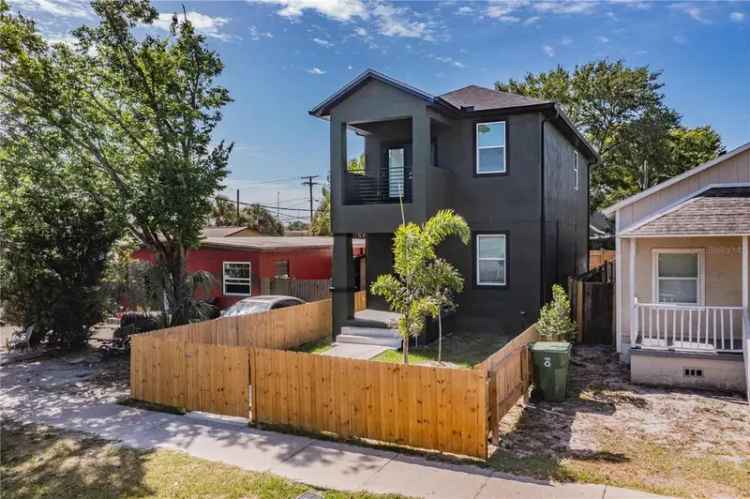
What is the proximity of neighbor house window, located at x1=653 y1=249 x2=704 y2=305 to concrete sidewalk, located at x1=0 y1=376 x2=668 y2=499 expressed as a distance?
8.35 metres

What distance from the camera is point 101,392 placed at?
10992 mm

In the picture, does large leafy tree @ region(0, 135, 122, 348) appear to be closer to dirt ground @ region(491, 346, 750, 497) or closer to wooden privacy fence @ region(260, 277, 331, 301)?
wooden privacy fence @ region(260, 277, 331, 301)

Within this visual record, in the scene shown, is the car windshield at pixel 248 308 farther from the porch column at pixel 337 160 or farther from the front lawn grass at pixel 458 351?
the front lawn grass at pixel 458 351

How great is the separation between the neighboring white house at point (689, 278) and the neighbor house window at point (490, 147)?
3718 mm

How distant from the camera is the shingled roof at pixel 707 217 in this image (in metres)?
11.1

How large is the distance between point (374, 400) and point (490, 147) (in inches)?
412

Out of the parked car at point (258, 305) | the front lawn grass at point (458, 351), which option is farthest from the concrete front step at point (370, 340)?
the parked car at point (258, 305)

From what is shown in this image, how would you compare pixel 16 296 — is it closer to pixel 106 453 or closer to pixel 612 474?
pixel 106 453

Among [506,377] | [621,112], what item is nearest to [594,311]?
[506,377]

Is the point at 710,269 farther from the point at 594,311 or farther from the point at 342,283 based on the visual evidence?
the point at 342,283

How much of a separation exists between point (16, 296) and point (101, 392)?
5.94 m

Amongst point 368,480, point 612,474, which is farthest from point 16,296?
point 612,474

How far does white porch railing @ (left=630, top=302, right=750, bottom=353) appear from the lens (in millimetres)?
11109

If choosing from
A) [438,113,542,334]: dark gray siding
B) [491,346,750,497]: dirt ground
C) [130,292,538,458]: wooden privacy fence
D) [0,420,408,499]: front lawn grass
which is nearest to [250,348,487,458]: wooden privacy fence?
[130,292,538,458]: wooden privacy fence
